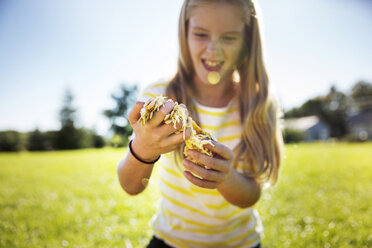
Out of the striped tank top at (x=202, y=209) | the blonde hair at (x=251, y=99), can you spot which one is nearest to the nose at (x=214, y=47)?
the blonde hair at (x=251, y=99)

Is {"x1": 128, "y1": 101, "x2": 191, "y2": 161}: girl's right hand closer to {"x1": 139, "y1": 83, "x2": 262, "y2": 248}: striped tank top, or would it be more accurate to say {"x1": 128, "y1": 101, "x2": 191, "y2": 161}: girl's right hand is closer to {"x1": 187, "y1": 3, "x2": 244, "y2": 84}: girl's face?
{"x1": 139, "y1": 83, "x2": 262, "y2": 248}: striped tank top

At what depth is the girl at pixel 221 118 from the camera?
208 cm

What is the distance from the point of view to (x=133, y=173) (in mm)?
1759

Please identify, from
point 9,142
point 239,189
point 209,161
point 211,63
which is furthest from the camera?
point 9,142

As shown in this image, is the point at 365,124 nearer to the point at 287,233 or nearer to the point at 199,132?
the point at 287,233

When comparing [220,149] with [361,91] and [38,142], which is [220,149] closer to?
[38,142]

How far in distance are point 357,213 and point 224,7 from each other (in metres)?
5.61

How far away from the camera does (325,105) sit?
64.4 m

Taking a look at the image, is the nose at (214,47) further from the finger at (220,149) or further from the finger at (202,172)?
the finger at (202,172)

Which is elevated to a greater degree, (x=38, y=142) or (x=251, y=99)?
(x=251, y=99)

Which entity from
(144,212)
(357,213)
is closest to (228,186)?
(144,212)

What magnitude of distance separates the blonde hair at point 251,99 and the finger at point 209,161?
2.75ft

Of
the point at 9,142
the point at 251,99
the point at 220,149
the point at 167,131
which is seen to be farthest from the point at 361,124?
the point at 9,142

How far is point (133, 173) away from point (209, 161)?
66cm
